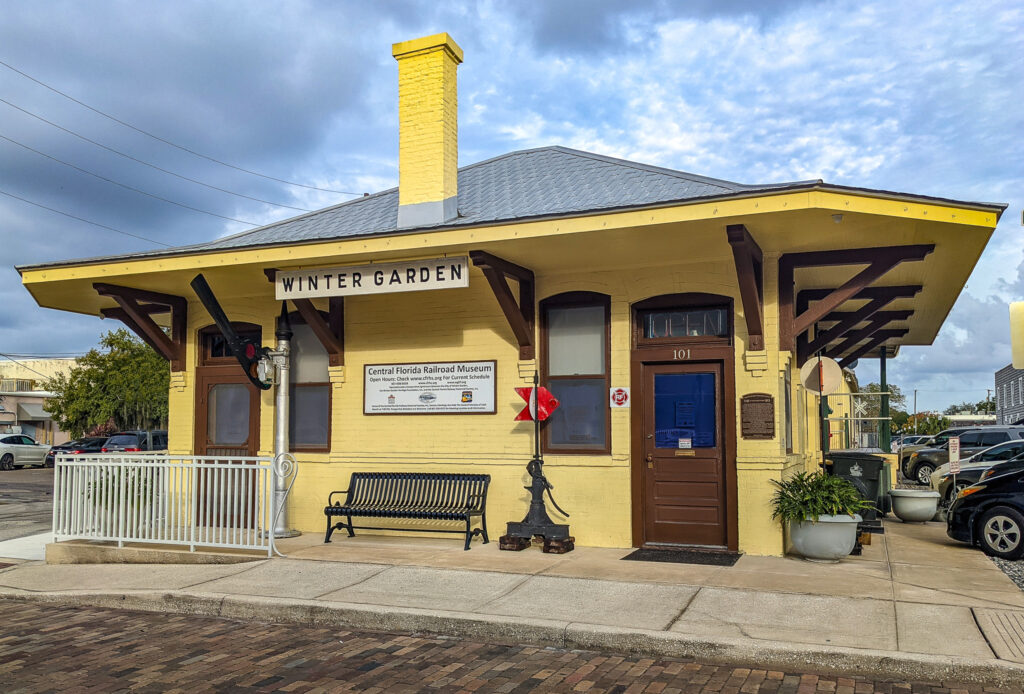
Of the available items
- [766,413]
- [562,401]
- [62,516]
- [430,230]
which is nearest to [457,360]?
[562,401]

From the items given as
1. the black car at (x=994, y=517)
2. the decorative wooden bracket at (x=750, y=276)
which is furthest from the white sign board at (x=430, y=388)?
the black car at (x=994, y=517)

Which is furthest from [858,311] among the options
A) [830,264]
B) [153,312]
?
[153,312]

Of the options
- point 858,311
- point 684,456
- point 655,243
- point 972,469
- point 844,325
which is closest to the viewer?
point 655,243

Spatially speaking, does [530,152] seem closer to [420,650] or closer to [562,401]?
[562,401]

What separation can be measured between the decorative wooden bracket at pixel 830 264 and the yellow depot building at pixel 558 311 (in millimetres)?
23

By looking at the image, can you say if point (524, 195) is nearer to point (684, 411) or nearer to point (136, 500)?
point (684, 411)

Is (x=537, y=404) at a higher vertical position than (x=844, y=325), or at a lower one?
lower

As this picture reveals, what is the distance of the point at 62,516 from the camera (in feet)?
34.6

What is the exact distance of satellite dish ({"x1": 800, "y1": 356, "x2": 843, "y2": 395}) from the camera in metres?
9.61

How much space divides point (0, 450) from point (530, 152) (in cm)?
3078

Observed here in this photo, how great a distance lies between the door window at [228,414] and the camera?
12.9 m

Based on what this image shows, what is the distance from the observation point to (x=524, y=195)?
11.0 meters

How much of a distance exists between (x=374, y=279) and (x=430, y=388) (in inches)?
72.7

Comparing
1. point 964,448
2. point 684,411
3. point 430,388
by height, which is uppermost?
point 430,388
